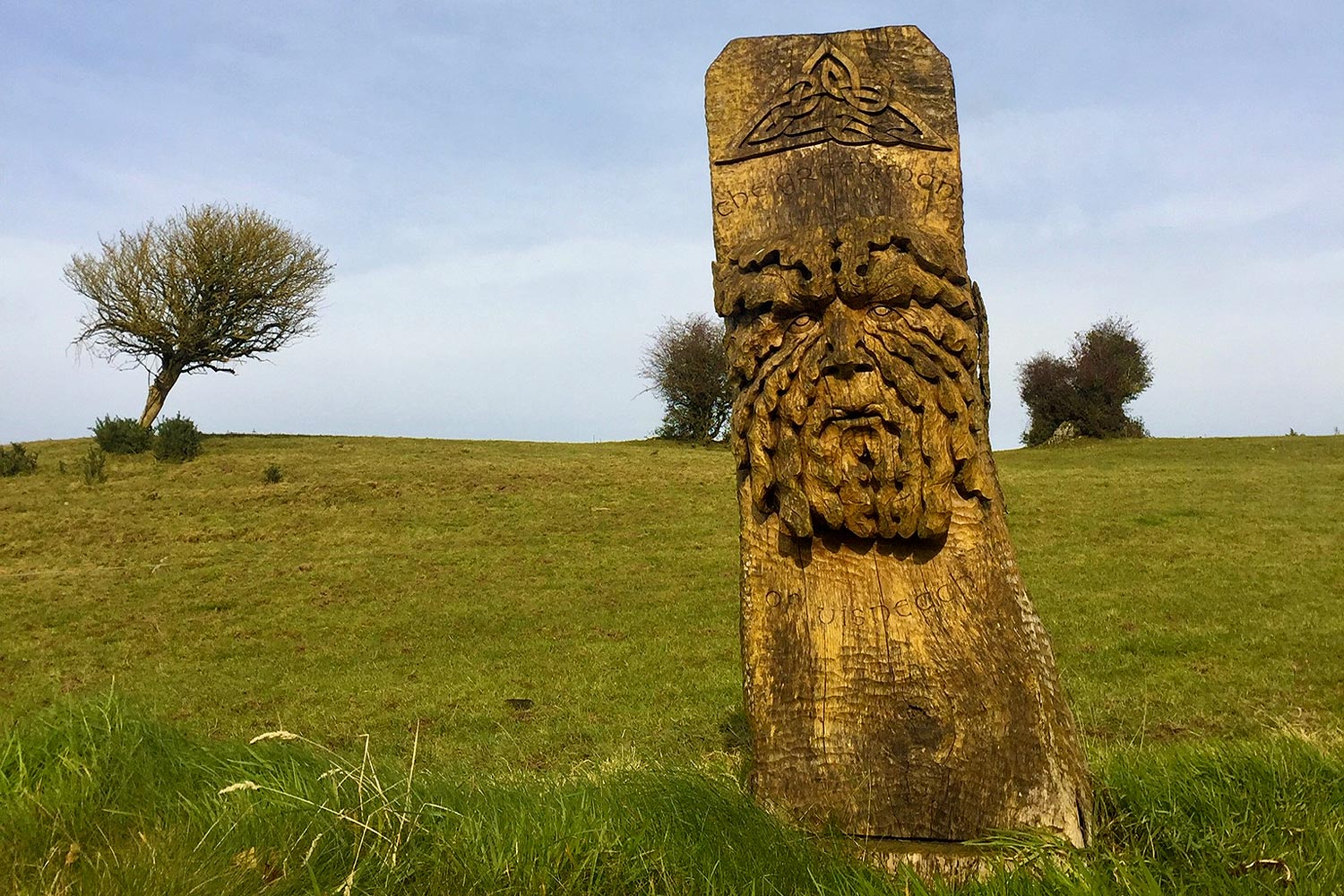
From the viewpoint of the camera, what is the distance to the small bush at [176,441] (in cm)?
2758

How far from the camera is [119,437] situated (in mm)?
28125

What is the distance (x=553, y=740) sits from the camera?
27.2ft

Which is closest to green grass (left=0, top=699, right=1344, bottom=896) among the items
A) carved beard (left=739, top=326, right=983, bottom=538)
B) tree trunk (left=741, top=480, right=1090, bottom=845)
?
tree trunk (left=741, top=480, right=1090, bottom=845)

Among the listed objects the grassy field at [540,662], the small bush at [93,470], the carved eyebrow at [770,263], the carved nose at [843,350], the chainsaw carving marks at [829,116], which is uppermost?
the chainsaw carving marks at [829,116]

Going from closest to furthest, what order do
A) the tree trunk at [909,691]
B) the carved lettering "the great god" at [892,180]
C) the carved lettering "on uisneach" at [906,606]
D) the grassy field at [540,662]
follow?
the grassy field at [540,662] < the tree trunk at [909,691] < the carved lettering "on uisneach" at [906,606] < the carved lettering "the great god" at [892,180]

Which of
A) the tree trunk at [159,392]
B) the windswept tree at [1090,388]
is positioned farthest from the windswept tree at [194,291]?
the windswept tree at [1090,388]

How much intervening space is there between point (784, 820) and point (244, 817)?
6.23ft

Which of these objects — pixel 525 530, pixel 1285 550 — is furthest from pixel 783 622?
pixel 525 530

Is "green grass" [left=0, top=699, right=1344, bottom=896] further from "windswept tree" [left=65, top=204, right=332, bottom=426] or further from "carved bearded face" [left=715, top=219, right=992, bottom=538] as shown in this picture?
"windswept tree" [left=65, top=204, right=332, bottom=426]

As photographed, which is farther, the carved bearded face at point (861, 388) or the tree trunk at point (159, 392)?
the tree trunk at point (159, 392)

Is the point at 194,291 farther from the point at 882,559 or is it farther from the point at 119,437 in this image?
the point at 882,559

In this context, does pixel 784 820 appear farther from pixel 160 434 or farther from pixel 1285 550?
pixel 160 434

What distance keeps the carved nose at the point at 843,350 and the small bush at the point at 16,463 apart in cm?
2829

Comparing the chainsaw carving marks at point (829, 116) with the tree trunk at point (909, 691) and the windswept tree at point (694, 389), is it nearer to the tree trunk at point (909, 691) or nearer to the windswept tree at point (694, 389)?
the tree trunk at point (909, 691)
